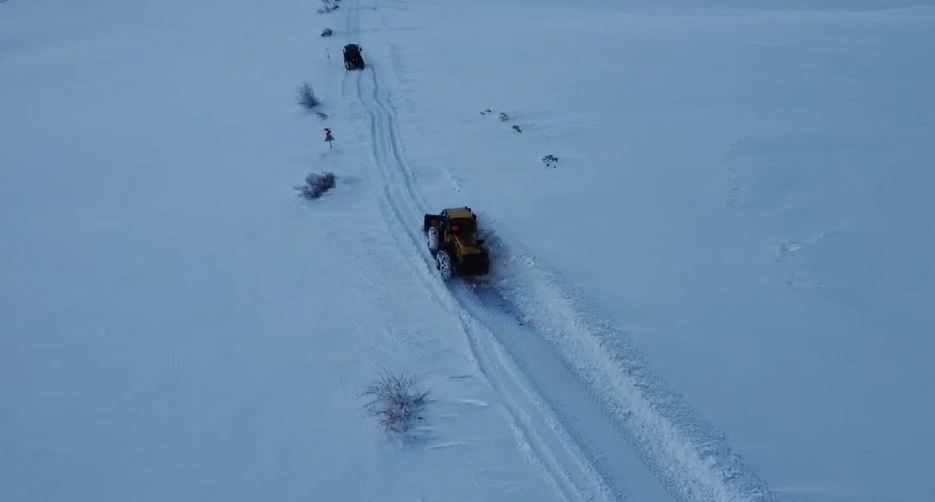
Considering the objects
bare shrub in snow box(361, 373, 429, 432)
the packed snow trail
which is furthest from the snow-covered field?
bare shrub in snow box(361, 373, 429, 432)

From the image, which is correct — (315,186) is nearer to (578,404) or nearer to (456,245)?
(456,245)

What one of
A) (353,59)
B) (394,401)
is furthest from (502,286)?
(353,59)

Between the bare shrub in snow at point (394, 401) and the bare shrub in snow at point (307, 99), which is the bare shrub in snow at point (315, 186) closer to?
the bare shrub in snow at point (307, 99)

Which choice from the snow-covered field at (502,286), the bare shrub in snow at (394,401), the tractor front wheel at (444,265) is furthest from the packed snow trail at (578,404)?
the bare shrub in snow at (394,401)

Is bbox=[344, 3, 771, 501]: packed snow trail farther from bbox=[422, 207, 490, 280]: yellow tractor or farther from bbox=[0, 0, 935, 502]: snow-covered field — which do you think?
bbox=[422, 207, 490, 280]: yellow tractor

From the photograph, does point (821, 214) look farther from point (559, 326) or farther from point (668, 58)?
point (668, 58)

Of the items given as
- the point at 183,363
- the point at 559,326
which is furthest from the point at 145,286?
the point at 559,326
